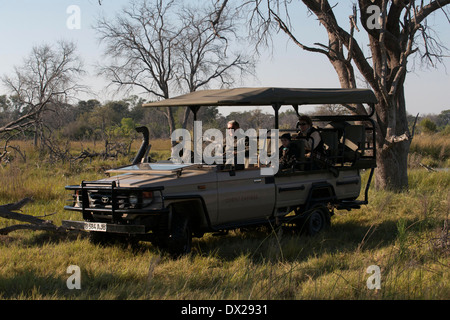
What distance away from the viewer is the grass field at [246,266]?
5.41 metres

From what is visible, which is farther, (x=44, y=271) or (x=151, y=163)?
(x=151, y=163)

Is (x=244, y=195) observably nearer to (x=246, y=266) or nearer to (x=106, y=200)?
(x=246, y=266)

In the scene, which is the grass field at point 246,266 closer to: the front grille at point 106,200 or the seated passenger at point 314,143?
the front grille at point 106,200

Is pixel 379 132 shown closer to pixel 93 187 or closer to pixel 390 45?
pixel 390 45

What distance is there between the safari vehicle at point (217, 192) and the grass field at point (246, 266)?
328 mm

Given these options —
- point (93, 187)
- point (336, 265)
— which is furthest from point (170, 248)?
point (336, 265)

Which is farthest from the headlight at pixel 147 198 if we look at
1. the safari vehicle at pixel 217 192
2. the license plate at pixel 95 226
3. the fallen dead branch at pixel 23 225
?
the fallen dead branch at pixel 23 225

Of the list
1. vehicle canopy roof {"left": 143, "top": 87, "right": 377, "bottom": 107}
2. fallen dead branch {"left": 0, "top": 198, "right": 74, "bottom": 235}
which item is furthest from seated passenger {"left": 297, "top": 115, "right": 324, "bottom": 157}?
fallen dead branch {"left": 0, "top": 198, "right": 74, "bottom": 235}

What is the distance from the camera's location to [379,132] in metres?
12.6

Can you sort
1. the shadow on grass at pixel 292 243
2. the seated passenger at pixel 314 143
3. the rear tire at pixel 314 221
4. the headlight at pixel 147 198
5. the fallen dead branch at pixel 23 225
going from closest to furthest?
the headlight at pixel 147 198, the shadow on grass at pixel 292 243, the fallen dead branch at pixel 23 225, the rear tire at pixel 314 221, the seated passenger at pixel 314 143

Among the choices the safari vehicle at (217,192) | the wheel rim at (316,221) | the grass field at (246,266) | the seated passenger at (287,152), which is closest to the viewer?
the grass field at (246,266)

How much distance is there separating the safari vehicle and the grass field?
33 cm

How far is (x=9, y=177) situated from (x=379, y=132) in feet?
26.5

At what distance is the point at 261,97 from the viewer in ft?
25.0
